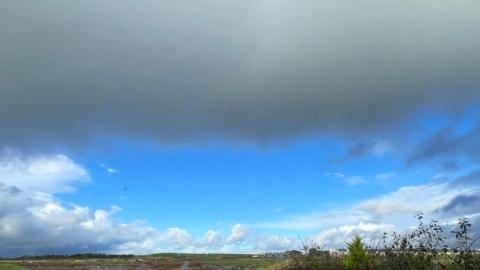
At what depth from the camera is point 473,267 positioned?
24672 millimetres

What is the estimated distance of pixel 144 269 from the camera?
239 feet

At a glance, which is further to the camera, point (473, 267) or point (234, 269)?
point (234, 269)

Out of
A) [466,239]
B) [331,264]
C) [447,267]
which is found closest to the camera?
[466,239]

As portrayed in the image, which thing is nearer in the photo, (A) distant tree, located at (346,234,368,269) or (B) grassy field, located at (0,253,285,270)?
(A) distant tree, located at (346,234,368,269)

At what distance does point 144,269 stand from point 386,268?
51269 millimetres

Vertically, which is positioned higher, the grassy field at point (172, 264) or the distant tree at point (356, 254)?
the grassy field at point (172, 264)

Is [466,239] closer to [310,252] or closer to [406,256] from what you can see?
[406,256]

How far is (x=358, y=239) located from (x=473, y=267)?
556 cm

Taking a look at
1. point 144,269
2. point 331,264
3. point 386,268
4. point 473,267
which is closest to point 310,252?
point 331,264

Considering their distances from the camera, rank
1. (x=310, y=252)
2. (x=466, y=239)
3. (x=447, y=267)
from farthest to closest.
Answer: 1. (x=310, y=252)
2. (x=447, y=267)
3. (x=466, y=239)

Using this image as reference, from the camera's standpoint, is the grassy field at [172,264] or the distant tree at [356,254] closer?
the distant tree at [356,254]

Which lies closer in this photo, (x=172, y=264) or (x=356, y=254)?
(x=356, y=254)

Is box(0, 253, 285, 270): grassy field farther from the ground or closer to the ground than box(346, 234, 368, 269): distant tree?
farther from the ground

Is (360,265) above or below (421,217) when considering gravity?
below
